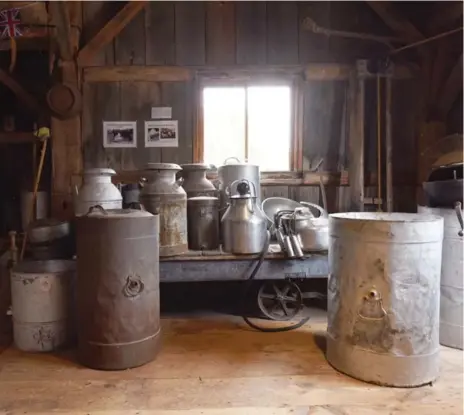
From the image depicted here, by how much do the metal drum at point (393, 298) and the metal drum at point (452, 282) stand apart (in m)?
0.44

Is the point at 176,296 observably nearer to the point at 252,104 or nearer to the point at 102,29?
the point at 252,104

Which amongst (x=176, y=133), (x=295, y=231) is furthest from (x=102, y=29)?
(x=295, y=231)

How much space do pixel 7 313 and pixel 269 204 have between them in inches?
87.8

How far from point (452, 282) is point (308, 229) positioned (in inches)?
39.1

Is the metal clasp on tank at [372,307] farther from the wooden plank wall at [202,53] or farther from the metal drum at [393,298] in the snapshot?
the wooden plank wall at [202,53]

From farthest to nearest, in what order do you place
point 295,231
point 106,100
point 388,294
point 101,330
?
point 106,100 → point 295,231 → point 101,330 → point 388,294

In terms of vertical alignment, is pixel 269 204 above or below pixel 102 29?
below

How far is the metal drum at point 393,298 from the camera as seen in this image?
236cm

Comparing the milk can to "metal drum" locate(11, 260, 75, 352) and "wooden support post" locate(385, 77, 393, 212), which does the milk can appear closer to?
"metal drum" locate(11, 260, 75, 352)

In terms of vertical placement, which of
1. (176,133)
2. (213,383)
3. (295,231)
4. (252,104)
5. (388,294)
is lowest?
(213,383)

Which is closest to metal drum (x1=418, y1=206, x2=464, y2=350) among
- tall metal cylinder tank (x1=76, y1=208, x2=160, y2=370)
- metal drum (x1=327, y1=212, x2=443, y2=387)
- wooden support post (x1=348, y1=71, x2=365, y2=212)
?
metal drum (x1=327, y1=212, x2=443, y2=387)

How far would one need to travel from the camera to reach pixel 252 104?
164 inches

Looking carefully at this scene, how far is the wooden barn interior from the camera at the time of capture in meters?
2.38

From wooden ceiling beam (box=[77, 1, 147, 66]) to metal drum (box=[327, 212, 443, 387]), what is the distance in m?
2.67
